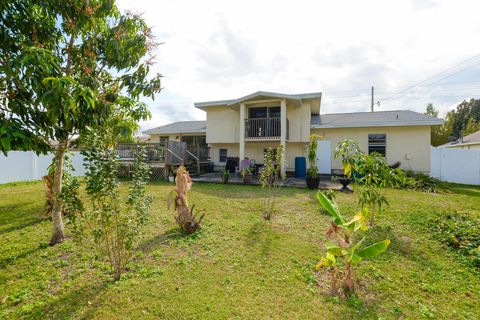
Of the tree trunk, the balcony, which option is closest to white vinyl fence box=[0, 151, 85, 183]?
the tree trunk

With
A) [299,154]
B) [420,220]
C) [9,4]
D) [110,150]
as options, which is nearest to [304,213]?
[420,220]

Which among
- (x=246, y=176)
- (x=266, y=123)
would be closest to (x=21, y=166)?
(x=246, y=176)

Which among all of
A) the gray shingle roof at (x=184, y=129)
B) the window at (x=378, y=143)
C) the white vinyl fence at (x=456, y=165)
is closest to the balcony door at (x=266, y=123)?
the gray shingle roof at (x=184, y=129)

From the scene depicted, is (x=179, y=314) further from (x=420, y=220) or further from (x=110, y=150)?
Answer: (x=420, y=220)

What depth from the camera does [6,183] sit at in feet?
36.8

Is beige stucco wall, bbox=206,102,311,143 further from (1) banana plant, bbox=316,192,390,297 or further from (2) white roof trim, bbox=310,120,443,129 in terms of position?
(1) banana plant, bbox=316,192,390,297

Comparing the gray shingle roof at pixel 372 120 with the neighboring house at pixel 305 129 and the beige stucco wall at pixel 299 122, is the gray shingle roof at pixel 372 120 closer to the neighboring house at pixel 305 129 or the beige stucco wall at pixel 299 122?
the neighboring house at pixel 305 129

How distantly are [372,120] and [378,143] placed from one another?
1.59m

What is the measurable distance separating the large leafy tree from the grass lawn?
1273 millimetres

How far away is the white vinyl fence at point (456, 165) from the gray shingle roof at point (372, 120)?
10.5ft

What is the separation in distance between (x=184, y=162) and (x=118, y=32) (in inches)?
421

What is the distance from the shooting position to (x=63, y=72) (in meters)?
4.21

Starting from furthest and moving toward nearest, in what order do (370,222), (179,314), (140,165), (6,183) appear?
(6,183), (370,222), (140,165), (179,314)

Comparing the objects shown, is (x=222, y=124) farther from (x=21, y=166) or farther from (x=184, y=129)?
(x=21, y=166)
